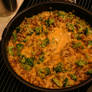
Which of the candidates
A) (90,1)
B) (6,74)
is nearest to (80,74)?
(6,74)

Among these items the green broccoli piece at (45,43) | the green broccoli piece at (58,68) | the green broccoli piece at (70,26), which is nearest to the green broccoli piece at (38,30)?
the green broccoli piece at (45,43)

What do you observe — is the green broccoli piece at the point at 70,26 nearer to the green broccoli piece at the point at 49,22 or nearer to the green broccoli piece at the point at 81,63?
the green broccoli piece at the point at 49,22

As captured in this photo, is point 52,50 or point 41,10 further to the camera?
point 41,10

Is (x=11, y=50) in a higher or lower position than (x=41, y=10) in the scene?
lower

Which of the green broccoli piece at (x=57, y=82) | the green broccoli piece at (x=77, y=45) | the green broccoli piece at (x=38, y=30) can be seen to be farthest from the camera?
the green broccoli piece at (x=38, y=30)

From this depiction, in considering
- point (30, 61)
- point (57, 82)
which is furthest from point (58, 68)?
point (30, 61)

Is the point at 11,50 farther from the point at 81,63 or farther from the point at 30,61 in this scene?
the point at 81,63

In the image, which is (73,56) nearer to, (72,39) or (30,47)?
(72,39)

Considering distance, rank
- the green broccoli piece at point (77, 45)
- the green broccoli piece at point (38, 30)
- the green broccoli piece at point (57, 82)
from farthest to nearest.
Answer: the green broccoli piece at point (38, 30) < the green broccoli piece at point (77, 45) < the green broccoli piece at point (57, 82)
